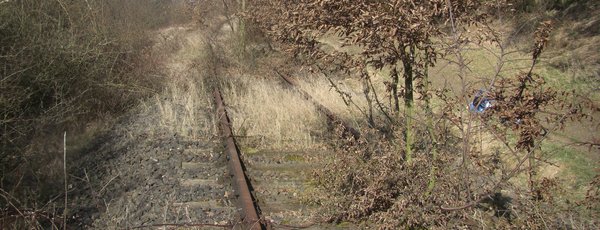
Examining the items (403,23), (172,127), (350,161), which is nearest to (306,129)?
(172,127)

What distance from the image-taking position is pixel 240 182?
20.9 feet

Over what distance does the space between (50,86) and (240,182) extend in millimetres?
5779

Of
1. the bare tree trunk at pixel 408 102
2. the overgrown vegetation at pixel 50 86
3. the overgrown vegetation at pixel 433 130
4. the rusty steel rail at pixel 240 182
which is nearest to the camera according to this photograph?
the overgrown vegetation at pixel 433 130

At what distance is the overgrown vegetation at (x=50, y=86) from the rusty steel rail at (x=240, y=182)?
2008 mm

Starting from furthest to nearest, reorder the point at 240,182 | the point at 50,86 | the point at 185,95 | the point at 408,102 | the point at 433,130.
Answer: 1. the point at 185,95
2. the point at 50,86
3. the point at 240,182
4. the point at 408,102
5. the point at 433,130

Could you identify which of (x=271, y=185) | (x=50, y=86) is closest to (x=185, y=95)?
(x=50, y=86)

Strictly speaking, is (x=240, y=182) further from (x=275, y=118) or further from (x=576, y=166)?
(x=576, y=166)

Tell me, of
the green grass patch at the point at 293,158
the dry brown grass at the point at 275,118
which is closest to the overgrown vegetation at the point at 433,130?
the green grass patch at the point at 293,158

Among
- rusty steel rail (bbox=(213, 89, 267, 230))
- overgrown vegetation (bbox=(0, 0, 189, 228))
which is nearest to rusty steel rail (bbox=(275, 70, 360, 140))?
rusty steel rail (bbox=(213, 89, 267, 230))

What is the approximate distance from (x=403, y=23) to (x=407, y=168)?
142cm

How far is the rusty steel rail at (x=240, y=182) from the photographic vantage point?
5.12 m

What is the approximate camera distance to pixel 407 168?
5113 millimetres

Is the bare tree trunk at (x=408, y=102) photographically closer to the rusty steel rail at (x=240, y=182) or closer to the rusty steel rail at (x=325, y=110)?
the rusty steel rail at (x=325, y=110)

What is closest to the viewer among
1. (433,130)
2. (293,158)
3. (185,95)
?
(433,130)
